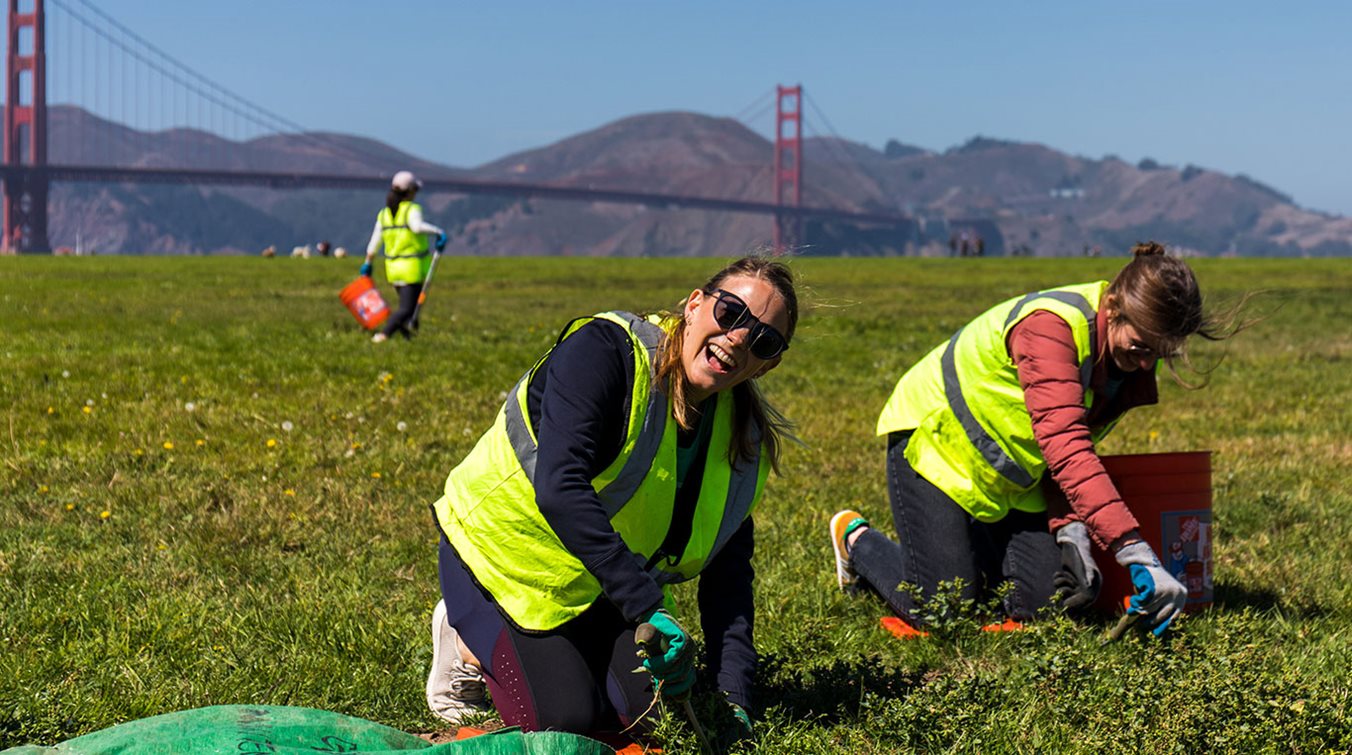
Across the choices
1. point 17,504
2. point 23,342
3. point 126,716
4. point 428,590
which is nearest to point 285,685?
point 126,716

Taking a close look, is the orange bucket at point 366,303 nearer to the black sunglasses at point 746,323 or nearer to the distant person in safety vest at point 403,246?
the distant person in safety vest at point 403,246

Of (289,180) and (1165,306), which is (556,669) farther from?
(289,180)

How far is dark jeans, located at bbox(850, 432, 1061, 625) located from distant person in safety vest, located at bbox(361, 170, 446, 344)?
28.5 ft

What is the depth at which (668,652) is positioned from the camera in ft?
10.5

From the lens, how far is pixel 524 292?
27.5m

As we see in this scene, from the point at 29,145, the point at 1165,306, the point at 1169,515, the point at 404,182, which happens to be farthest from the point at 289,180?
the point at 1165,306

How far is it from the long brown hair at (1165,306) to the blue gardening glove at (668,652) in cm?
218

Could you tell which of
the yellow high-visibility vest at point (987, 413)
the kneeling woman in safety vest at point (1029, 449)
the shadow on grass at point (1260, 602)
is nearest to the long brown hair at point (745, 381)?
the kneeling woman in safety vest at point (1029, 449)

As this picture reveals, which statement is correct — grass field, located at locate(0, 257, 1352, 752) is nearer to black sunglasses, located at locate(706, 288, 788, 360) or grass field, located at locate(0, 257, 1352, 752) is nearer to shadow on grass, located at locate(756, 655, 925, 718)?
shadow on grass, located at locate(756, 655, 925, 718)

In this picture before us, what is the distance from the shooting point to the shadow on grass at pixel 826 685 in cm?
413

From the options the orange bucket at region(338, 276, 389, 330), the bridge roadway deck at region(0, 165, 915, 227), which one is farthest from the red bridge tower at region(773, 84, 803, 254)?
the orange bucket at region(338, 276, 389, 330)

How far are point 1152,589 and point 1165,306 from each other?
3.14 feet

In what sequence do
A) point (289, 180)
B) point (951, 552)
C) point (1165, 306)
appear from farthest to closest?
point (289, 180) → point (951, 552) → point (1165, 306)

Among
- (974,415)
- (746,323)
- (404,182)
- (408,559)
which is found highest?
(404,182)
